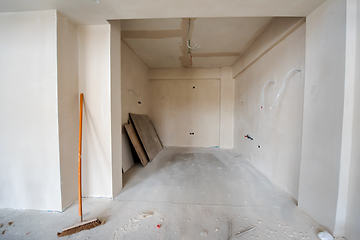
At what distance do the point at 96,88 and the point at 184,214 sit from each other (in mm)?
1785

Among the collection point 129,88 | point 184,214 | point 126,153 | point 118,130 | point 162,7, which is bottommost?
point 184,214

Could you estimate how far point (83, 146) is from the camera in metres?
1.63

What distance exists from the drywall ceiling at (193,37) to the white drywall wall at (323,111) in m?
0.94

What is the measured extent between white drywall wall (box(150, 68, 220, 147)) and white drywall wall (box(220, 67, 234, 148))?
0.64 ft

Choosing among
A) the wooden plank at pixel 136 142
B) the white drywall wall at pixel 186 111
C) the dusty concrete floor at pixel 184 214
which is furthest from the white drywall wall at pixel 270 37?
the wooden plank at pixel 136 142

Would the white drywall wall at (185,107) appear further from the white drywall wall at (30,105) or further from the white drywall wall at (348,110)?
the white drywall wall at (348,110)

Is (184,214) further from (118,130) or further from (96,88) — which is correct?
(96,88)

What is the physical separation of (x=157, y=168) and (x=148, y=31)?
100 inches

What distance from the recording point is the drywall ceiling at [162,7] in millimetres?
1228

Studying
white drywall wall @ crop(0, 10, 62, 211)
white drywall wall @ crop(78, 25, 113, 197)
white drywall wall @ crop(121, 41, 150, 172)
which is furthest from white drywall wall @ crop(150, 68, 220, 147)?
white drywall wall @ crop(0, 10, 62, 211)

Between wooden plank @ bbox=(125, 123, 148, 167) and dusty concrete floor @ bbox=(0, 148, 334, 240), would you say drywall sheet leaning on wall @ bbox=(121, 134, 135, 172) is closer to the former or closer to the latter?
wooden plank @ bbox=(125, 123, 148, 167)

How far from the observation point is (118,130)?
1781 mm

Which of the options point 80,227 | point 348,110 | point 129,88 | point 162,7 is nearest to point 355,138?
point 348,110

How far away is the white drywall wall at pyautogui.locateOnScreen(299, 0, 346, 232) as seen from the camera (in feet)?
3.65
